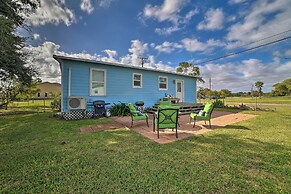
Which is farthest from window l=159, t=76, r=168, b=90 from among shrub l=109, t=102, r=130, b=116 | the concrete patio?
the concrete patio

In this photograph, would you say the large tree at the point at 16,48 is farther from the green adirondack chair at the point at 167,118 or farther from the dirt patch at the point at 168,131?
the green adirondack chair at the point at 167,118

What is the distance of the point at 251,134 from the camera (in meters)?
4.48

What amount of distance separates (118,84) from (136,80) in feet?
4.99

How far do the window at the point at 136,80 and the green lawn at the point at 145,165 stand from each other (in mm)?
6411

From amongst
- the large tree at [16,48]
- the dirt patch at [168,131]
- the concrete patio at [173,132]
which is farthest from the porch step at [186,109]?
the large tree at [16,48]

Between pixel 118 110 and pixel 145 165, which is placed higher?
pixel 118 110

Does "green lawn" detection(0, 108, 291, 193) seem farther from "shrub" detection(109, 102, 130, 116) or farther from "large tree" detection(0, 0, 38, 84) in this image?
"large tree" detection(0, 0, 38, 84)

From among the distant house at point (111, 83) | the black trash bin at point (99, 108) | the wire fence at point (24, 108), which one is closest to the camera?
the distant house at point (111, 83)

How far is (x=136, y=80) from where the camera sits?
1022cm

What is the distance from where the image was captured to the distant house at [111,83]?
7664 mm

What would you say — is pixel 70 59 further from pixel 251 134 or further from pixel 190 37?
pixel 190 37

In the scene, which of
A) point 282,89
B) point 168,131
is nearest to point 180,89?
point 168,131

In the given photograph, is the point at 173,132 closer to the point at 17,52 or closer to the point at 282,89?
the point at 17,52

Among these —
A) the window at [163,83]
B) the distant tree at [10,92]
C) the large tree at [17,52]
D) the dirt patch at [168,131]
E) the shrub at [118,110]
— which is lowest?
the dirt patch at [168,131]
